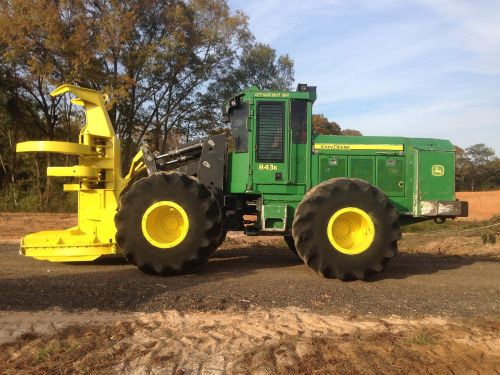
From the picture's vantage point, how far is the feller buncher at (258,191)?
294 inches

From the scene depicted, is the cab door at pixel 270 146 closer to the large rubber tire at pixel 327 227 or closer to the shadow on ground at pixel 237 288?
the large rubber tire at pixel 327 227

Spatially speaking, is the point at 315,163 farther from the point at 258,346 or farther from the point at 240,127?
the point at 258,346

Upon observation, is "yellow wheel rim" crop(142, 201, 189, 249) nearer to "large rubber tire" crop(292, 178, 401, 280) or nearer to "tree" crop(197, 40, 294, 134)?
"large rubber tire" crop(292, 178, 401, 280)

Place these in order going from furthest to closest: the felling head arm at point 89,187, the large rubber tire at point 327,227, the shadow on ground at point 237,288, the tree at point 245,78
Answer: the tree at point 245,78
the felling head arm at point 89,187
the large rubber tire at point 327,227
the shadow on ground at point 237,288

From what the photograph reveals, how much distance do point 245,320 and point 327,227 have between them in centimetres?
263

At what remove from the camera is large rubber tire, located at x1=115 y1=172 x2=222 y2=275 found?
745 centimetres

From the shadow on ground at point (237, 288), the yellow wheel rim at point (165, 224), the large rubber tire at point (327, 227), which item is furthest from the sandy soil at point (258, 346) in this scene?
the yellow wheel rim at point (165, 224)

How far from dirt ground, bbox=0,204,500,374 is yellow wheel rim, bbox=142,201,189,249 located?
62cm

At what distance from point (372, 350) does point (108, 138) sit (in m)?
6.03

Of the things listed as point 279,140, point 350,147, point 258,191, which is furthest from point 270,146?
point 350,147

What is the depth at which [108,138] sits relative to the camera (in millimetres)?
8656

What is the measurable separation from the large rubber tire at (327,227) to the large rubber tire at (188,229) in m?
1.35

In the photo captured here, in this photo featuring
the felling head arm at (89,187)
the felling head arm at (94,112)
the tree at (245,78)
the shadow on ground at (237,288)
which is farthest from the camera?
the tree at (245,78)

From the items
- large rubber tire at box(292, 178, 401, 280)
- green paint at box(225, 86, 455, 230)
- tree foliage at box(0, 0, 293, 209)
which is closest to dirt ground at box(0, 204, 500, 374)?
large rubber tire at box(292, 178, 401, 280)
